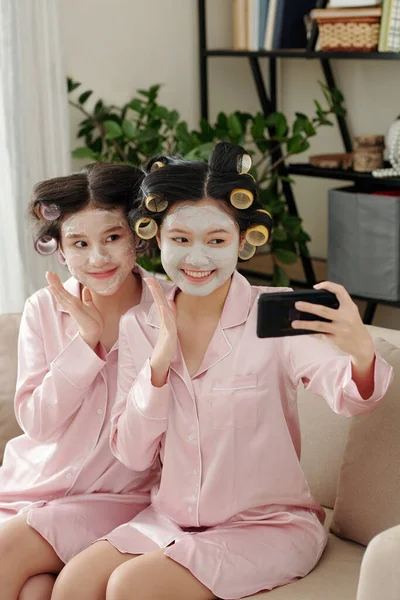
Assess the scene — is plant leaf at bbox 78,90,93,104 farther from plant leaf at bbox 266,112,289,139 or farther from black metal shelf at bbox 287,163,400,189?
black metal shelf at bbox 287,163,400,189

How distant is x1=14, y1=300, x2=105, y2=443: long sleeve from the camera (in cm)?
177

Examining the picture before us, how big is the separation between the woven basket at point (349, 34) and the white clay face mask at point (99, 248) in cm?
164

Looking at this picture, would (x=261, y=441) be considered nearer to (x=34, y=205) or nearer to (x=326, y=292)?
(x=326, y=292)

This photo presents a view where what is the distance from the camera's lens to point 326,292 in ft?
4.88

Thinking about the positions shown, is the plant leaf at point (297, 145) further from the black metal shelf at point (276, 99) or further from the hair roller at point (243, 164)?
the hair roller at point (243, 164)

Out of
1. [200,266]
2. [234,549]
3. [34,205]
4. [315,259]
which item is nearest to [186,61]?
[315,259]

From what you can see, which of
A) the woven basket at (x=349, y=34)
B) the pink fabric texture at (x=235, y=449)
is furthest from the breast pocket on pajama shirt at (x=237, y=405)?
the woven basket at (x=349, y=34)

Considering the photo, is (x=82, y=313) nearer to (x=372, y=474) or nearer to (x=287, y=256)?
(x=372, y=474)

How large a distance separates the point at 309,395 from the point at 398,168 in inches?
57.4

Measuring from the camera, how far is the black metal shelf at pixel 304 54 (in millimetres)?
3131

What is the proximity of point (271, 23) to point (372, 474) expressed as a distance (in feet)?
7.17

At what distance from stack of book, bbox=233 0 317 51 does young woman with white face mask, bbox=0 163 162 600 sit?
182 centimetres

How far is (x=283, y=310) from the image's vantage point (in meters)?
1.48

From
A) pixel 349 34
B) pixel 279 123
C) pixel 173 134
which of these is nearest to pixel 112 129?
pixel 173 134
